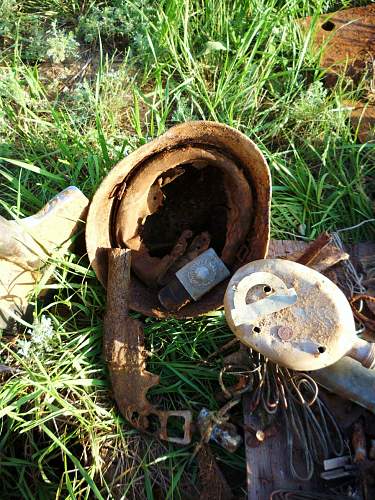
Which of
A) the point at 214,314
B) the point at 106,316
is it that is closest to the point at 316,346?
the point at 214,314

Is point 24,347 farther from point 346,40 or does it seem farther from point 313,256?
point 346,40

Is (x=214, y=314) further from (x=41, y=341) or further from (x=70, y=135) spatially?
(x=70, y=135)

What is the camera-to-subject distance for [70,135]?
288cm

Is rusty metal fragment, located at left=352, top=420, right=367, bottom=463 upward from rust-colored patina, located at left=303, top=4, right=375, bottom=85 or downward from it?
downward

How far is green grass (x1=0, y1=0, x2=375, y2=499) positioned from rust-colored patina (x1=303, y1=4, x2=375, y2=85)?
0.09 meters

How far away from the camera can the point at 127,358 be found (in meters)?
2.36

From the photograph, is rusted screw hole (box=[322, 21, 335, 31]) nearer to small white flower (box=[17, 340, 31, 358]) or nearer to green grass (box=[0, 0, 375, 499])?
green grass (box=[0, 0, 375, 499])

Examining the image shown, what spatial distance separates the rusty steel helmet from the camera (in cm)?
237

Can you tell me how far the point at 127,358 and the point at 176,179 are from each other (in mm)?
929

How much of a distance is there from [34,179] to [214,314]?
1187 mm

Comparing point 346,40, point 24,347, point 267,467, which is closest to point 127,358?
point 24,347

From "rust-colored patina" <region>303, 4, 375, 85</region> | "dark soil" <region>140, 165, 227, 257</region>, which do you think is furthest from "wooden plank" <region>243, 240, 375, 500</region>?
"rust-colored patina" <region>303, 4, 375, 85</region>

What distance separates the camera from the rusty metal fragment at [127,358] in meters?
2.34

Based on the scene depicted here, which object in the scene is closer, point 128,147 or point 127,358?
point 127,358
